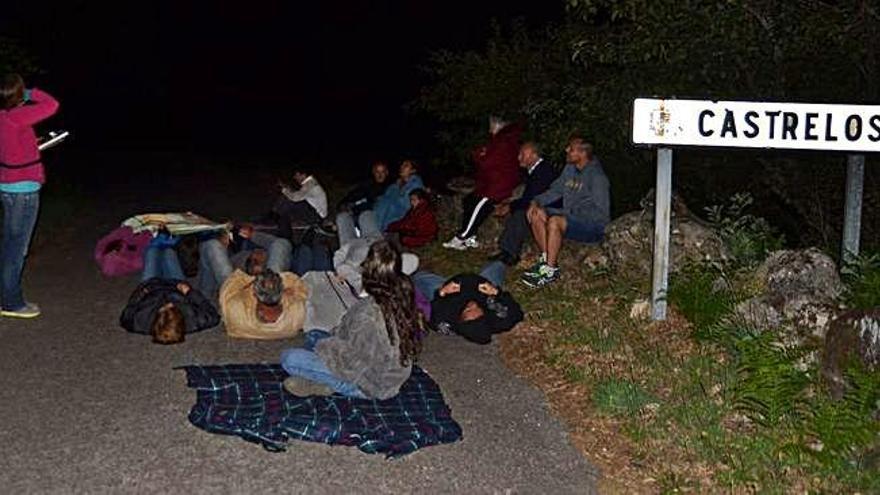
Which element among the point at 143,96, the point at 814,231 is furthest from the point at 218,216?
the point at 143,96

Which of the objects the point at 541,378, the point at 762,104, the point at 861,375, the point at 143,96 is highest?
the point at 762,104

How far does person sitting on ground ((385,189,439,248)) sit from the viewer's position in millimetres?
12023

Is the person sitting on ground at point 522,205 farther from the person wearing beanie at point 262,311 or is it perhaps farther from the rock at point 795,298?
the person wearing beanie at point 262,311

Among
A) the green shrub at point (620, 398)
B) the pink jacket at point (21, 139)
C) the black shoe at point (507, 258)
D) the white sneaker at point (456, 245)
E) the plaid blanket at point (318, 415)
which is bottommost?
the white sneaker at point (456, 245)

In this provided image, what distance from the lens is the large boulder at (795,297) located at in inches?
303

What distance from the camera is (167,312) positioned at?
823 centimetres

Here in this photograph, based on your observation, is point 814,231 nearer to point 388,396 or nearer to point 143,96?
point 388,396

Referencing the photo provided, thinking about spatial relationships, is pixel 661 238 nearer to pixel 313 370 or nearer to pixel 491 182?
pixel 313 370

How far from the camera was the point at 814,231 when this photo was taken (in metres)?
11.1

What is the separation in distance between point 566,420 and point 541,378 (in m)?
0.88

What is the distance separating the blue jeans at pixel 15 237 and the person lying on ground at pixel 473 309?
3.21 metres

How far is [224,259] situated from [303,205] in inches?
86.4

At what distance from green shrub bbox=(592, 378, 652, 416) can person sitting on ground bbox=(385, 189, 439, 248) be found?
5.08 meters

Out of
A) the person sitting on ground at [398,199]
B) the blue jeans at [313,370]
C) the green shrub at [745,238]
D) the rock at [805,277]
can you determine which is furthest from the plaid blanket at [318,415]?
the person sitting on ground at [398,199]
